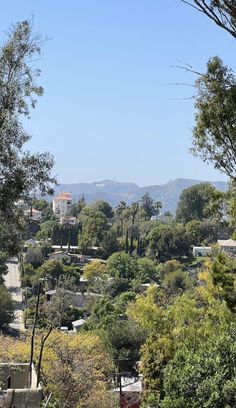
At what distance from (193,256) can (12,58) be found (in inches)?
2281

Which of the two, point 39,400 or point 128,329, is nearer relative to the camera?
point 39,400

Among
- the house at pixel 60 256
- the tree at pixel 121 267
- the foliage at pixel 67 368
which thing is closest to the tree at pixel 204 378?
the foliage at pixel 67 368

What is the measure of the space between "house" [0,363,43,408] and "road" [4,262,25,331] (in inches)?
976

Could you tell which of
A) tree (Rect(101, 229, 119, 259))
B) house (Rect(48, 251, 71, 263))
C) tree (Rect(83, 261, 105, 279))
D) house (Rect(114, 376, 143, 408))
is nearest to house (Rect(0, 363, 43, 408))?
house (Rect(114, 376, 143, 408))

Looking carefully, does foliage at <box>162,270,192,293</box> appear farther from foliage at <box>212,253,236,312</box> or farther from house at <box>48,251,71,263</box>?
foliage at <box>212,253,236,312</box>

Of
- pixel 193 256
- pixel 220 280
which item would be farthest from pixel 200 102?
pixel 193 256

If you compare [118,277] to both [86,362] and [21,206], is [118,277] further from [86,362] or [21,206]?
[21,206]

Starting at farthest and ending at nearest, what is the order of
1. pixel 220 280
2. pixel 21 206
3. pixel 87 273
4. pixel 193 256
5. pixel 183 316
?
pixel 193 256
pixel 87 273
pixel 183 316
pixel 220 280
pixel 21 206

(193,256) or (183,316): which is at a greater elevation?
(183,316)

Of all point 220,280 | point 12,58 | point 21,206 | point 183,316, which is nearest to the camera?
point 12,58

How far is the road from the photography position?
40.8 metres

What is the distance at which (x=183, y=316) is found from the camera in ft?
46.5

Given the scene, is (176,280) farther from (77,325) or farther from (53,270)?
(77,325)

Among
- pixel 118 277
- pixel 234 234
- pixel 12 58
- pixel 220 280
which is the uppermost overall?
pixel 12 58
